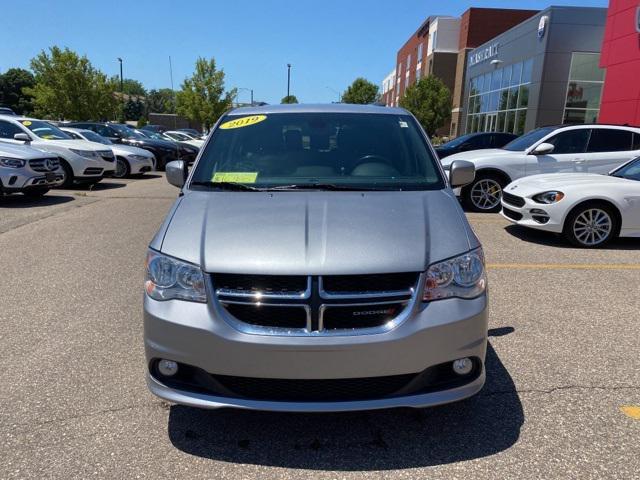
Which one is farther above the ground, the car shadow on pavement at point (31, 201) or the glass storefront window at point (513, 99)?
the glass storefront window at point (513, 99)

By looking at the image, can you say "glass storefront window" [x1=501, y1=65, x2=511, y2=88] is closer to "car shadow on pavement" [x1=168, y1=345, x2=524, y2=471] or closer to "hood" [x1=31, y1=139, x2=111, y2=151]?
"hood" [x1=31, y1=139, x2=111, y2=151]

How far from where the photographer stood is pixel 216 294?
2447 millimetres

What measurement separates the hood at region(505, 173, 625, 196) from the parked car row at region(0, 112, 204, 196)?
8.83 m

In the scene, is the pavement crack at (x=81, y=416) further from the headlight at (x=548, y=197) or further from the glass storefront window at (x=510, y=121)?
the glass storefront window at (x=510, y=121)

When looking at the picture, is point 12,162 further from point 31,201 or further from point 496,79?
point 496,79

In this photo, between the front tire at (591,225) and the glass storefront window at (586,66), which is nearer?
the front tire at (591,225)

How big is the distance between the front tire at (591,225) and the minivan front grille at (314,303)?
220 inches

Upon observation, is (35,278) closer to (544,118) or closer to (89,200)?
(89,200)

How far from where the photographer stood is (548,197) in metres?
7.17

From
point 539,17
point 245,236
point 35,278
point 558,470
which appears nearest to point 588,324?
point 558,470

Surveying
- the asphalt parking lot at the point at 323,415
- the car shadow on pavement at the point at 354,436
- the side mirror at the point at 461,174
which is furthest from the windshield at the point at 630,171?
Result: the car shadow on pavement at the point at 354,436

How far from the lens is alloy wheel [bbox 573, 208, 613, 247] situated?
7.08 m

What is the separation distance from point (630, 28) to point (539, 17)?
11538 millimetres

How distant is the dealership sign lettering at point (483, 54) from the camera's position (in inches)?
1304
